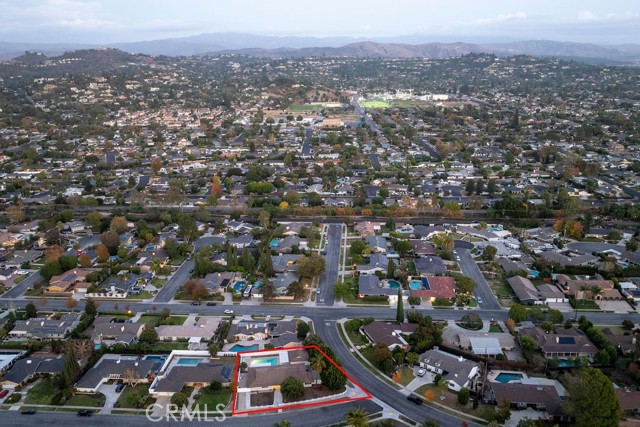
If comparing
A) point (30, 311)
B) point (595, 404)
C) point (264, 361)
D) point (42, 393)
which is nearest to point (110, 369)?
point (42, 393)

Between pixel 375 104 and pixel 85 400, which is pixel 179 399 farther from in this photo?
pixel 375 104

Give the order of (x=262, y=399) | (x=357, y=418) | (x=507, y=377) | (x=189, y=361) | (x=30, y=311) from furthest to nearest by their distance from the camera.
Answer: (x=30, y=311)
(x=189, y=361)
(x=507, y=377)
(x=262, y=399)
(x=357, y=418)

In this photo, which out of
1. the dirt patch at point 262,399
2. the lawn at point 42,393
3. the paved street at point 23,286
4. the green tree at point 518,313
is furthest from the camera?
the paved street at point 23,286

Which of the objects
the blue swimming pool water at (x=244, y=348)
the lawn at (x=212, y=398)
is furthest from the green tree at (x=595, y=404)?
the blue swimming pool water at (x=244, y=348)

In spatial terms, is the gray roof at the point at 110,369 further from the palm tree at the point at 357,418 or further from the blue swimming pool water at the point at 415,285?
the blue swimming pool water at the point at 415,285

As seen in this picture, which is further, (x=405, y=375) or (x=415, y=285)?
(x=415, y=285)

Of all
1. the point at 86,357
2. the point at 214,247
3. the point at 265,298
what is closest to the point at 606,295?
the point at 265,298
